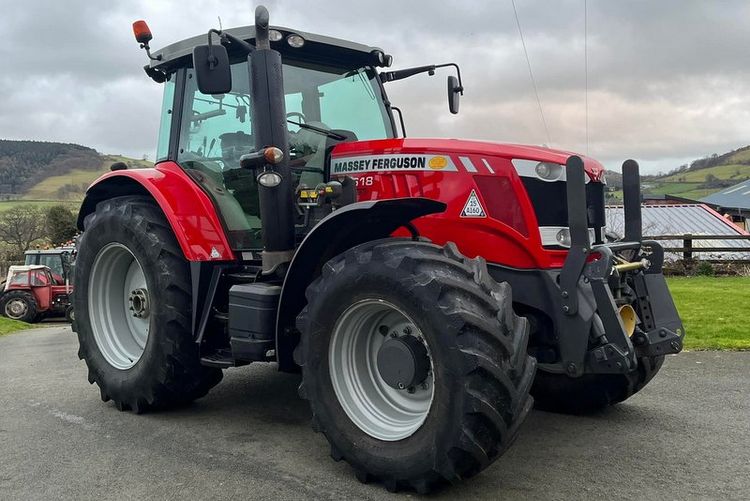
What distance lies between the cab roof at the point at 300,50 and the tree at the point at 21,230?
141 feet

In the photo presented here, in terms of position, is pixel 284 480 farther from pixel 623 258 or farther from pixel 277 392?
pixel 623 258

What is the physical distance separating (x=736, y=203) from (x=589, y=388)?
5248 cm

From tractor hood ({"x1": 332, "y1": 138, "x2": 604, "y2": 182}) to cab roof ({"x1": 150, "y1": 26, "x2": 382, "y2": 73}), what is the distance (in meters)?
0.92

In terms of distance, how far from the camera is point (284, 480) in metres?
3.69

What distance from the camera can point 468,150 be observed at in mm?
4113

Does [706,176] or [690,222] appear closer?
[690,222]

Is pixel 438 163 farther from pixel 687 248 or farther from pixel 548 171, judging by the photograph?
pixel 687 248

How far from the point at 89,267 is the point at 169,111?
54.3 inches

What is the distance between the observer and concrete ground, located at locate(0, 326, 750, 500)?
3543 mm

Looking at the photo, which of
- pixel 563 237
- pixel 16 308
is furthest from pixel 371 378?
pixel 16 308

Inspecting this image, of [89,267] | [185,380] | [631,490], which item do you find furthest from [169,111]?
[631,490]

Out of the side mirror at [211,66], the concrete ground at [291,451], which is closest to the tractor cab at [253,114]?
the side mirror at [211,66]

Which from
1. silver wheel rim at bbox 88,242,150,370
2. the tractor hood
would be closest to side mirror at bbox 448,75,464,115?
the tractor hood

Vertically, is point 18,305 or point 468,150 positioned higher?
point 468,150
